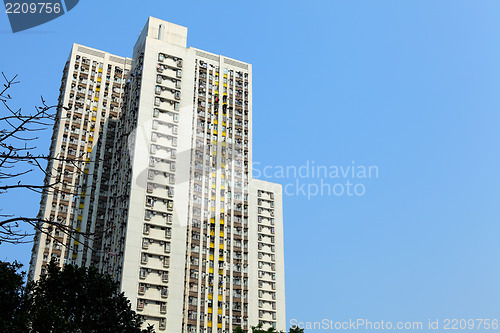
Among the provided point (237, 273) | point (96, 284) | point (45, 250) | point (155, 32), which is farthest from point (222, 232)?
point (96, 284)

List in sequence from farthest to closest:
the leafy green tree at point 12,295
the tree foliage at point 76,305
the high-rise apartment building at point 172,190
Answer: the high-rise apartment building at point 172,190 < the tree foliage at point 76,305 < the leafy green tree at point 12,295

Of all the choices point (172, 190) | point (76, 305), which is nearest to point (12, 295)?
point (76, 305)

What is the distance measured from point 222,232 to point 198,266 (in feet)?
18.9

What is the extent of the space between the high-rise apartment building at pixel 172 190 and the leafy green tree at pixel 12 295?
1443 inches

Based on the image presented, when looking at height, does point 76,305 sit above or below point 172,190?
below

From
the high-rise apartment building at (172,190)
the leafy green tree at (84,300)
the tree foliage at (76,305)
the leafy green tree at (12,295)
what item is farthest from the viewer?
the high-rise apartment building at (172,190)

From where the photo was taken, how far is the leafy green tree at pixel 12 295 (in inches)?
756

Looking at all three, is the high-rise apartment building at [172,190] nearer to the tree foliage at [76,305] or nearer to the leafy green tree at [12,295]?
the tree foliage at [76,305]

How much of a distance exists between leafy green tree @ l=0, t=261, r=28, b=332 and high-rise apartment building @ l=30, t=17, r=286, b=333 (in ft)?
120

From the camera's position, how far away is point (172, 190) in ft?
212

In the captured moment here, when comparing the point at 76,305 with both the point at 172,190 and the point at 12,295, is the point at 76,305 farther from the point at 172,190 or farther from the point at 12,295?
the point at 172,190

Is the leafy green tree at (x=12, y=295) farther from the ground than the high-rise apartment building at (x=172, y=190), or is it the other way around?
the high-rise apartment building at (x=172, y=190)

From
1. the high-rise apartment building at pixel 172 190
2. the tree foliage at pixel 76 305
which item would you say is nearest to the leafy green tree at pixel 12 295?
the tree foliage at pixel 76 305

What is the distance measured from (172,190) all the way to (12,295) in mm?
43540
